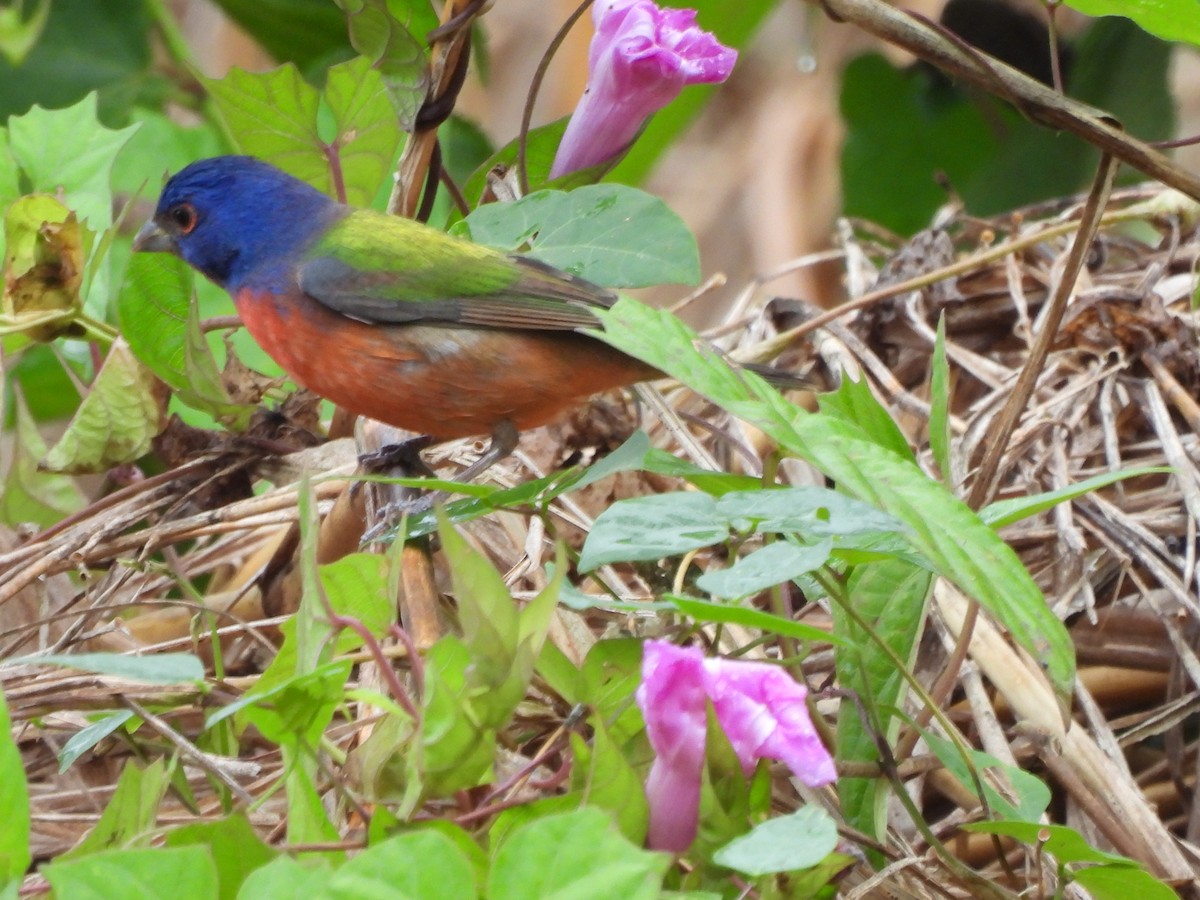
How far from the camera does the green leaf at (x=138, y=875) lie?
2.85ft

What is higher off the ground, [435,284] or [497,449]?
[435,284]

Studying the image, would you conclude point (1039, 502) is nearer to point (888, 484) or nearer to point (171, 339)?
point (888, 484)

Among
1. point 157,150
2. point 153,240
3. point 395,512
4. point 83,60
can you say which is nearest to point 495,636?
point 395,512

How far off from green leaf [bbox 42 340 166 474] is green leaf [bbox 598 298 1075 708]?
1227 mm

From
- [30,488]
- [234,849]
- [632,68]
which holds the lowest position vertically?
[30,488]

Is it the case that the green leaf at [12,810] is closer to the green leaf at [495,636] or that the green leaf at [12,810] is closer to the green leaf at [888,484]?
the green leaf at [495,636]

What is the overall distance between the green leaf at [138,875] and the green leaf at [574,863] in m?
0.19

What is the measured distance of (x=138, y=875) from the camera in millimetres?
894

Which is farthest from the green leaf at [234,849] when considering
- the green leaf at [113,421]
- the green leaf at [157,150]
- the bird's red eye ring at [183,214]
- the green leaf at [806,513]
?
the green leaf at [157,150]

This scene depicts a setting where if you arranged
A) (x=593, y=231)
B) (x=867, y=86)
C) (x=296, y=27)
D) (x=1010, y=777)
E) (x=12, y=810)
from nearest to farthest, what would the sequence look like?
(x=12, y=810)
(x=1010, y=777)
(x=593, y=231)
(x=296, y=27)
(x=867, y=86)

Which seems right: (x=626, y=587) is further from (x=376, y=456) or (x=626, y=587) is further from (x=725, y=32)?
(x=725, y=32)

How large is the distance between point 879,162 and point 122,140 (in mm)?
2514

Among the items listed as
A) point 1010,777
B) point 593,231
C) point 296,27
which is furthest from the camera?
point 296,27

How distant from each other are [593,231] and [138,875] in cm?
132
